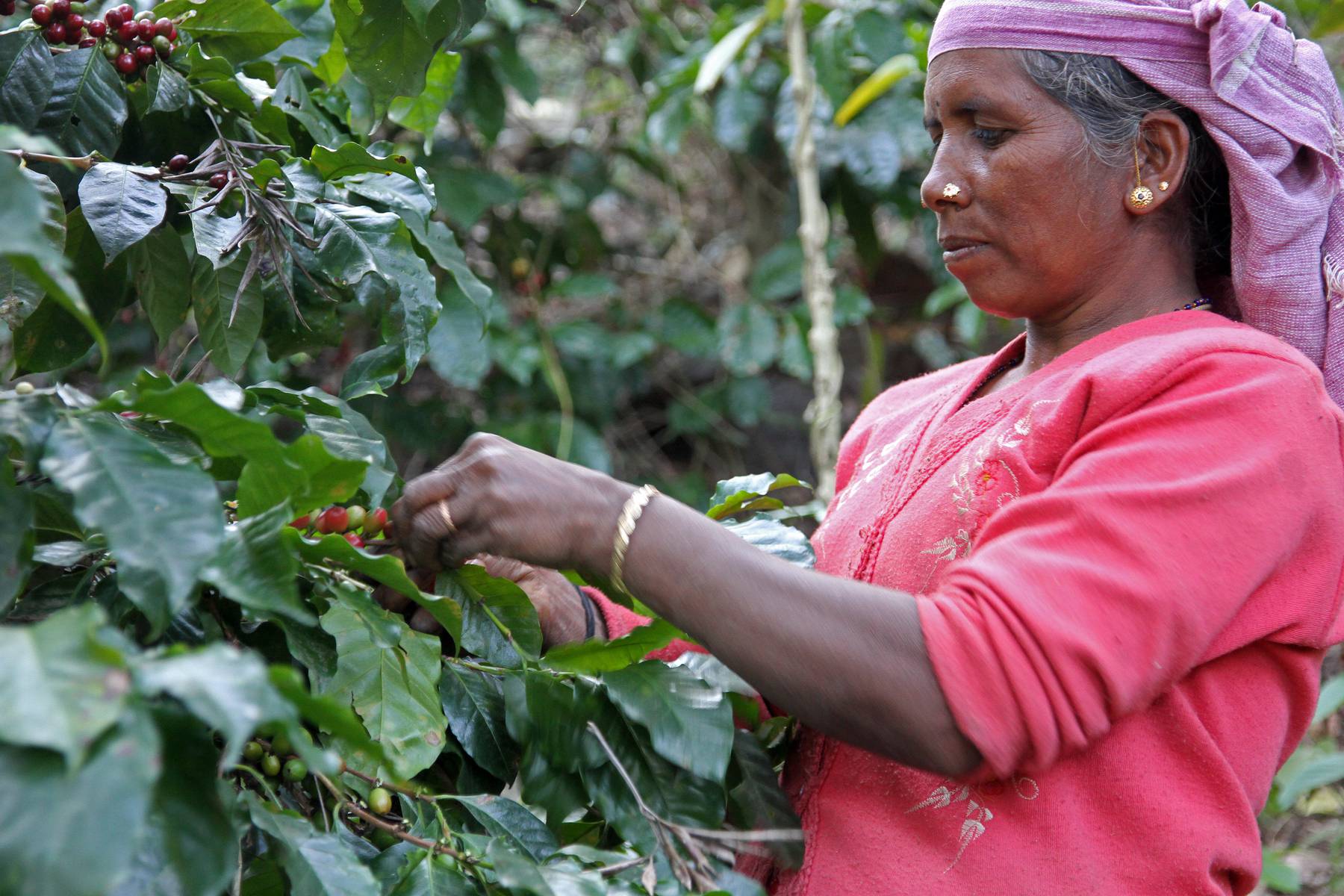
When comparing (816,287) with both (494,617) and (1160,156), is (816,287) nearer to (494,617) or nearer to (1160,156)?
(1160,156)

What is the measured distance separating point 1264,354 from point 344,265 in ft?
2.66

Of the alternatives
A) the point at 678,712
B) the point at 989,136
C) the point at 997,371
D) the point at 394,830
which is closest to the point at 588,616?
the point at 678,712

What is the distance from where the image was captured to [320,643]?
3.16ft

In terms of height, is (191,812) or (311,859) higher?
(191,812)

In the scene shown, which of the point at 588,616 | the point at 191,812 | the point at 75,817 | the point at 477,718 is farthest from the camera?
the point at 588,616

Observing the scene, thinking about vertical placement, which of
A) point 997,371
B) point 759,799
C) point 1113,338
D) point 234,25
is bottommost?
point 759,799

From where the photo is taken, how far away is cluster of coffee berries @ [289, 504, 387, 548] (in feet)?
3.33

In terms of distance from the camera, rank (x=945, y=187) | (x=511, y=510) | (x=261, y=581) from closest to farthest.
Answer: (x=261, y=581) < (x=511, y=510) < (x=945, y=187)

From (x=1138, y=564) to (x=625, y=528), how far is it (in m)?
0.40

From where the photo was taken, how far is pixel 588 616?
133 centimetres

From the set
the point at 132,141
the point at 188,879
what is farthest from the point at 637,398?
the point at 188,879

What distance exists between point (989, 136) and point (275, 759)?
34.3 inches

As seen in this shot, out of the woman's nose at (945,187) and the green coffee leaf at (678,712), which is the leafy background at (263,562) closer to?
the green coffee leaf at (678,712)

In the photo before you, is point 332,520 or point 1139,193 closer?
point 332,520
